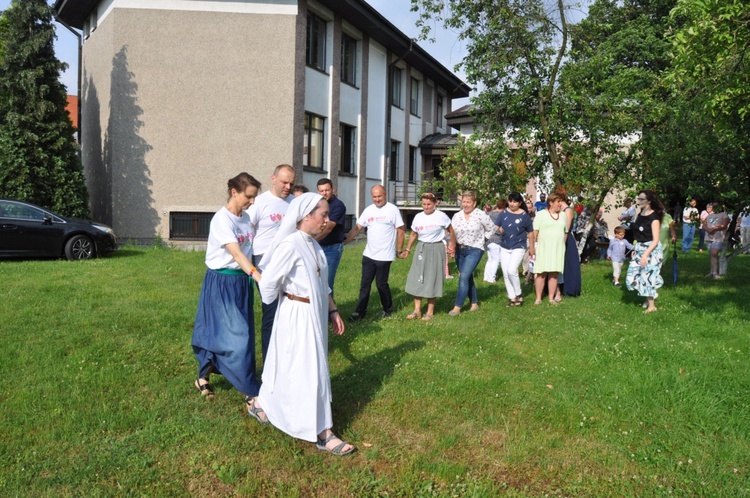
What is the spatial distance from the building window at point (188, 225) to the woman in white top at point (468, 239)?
36.4 ft

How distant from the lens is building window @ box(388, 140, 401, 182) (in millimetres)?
27469

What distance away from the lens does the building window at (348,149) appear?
22.8 meters

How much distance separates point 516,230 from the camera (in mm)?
10500

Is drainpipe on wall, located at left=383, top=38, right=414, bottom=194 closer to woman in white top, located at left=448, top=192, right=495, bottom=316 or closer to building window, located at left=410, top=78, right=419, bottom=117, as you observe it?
building window, located at left=410, top=78, right=419, bottom=117

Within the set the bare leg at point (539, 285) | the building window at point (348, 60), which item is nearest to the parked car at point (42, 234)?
the bare leg at point (539, 285)

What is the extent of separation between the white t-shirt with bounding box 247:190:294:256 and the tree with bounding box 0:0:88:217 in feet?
44.2

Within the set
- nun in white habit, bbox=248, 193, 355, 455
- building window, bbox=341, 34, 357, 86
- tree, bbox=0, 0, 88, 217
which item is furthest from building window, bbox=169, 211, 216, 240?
nun in white habit, bbox=248, 193, 355, 455

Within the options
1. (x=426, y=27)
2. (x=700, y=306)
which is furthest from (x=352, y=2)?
(x=700, y=306)

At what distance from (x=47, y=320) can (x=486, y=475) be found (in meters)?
6.30

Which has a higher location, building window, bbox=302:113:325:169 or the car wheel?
building window, bbox=302:113:325:169

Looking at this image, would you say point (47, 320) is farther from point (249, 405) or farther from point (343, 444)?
point (343, 444)

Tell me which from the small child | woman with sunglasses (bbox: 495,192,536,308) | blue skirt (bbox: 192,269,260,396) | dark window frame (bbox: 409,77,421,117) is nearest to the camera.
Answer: blue skirt (bbox: 192,269,260,396)

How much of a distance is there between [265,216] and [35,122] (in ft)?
47.2

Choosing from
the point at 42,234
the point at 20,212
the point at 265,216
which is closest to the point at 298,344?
the point at 265,216
